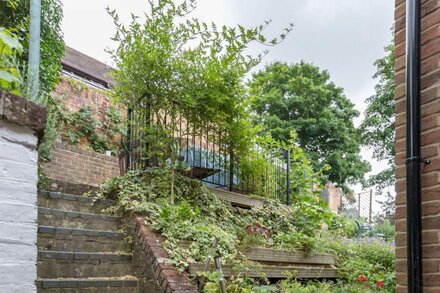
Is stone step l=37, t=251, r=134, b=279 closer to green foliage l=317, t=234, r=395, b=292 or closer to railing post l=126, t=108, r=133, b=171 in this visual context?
railing post l=126, t=108, r=133, b=171

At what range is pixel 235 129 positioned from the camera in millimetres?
5082

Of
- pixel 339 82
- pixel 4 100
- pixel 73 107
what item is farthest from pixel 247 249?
pixel 339 82

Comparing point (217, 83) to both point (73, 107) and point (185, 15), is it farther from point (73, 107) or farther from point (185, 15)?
point (73, 107)

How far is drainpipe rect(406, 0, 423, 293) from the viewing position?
164 cm

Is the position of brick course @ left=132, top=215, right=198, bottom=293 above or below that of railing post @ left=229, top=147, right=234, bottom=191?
below

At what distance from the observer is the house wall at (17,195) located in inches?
56.4

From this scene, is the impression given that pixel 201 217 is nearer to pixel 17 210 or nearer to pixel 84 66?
pixel 17 210

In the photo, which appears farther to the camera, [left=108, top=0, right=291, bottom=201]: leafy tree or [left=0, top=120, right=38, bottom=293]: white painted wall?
[left=108, top=0, right=291, bottom=201]: leafy tree

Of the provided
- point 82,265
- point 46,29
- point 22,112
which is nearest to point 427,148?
point 22,112

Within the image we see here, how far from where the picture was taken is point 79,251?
3260 millimetres

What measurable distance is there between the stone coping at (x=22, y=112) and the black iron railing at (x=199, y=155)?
9.67 feet

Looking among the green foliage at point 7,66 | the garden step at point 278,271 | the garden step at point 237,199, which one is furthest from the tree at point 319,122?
the green foliage at point 7,66

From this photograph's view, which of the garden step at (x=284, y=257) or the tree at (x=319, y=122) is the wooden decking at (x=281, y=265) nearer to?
the garden step at (x=284, y=257)

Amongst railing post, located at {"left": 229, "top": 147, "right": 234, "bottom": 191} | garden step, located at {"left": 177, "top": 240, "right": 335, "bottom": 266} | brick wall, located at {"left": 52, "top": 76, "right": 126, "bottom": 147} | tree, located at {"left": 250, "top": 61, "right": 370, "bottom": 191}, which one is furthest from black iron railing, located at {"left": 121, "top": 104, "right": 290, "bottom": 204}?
tree, located at {"left": 250, "top": 61, "right": 370, "bottom": 191}
